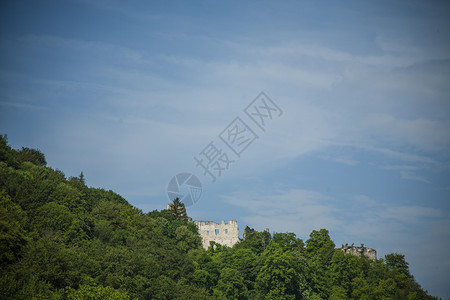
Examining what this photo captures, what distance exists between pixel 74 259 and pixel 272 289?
28.2 metres

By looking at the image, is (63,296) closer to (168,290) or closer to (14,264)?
(14,264)

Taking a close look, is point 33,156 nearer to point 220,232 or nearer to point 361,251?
point 220,232

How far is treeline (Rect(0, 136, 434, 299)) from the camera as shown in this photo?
6166 cm

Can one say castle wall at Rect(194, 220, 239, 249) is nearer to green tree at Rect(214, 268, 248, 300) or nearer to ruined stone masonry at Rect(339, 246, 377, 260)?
ruined stone masonry at Rect(339, 246, 377, 260)

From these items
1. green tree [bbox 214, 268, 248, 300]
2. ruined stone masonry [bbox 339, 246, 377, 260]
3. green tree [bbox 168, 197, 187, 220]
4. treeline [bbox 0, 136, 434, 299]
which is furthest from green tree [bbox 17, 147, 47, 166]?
ruined stone masonry [bbox 339, 246, 377, 260]

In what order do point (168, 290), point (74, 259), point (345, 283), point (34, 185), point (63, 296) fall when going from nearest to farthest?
point (63, 296) < point (74, 259) < point (168, 290) < point (34, 185) < point (345, 283)

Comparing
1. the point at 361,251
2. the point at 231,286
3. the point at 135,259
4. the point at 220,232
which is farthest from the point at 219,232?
the point at 135,259

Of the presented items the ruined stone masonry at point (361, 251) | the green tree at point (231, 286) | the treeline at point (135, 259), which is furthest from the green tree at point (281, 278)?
the ruined stone masonry at point (361, 251)

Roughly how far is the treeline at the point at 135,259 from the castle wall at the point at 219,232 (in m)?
11.7

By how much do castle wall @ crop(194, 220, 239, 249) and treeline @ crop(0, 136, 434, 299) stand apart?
11739 mm

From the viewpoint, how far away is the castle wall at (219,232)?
113m

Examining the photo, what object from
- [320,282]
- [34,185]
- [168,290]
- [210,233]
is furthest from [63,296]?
[210,233]

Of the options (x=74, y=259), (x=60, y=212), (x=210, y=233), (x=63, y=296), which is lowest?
(x=63, y=296)

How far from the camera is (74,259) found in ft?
217
